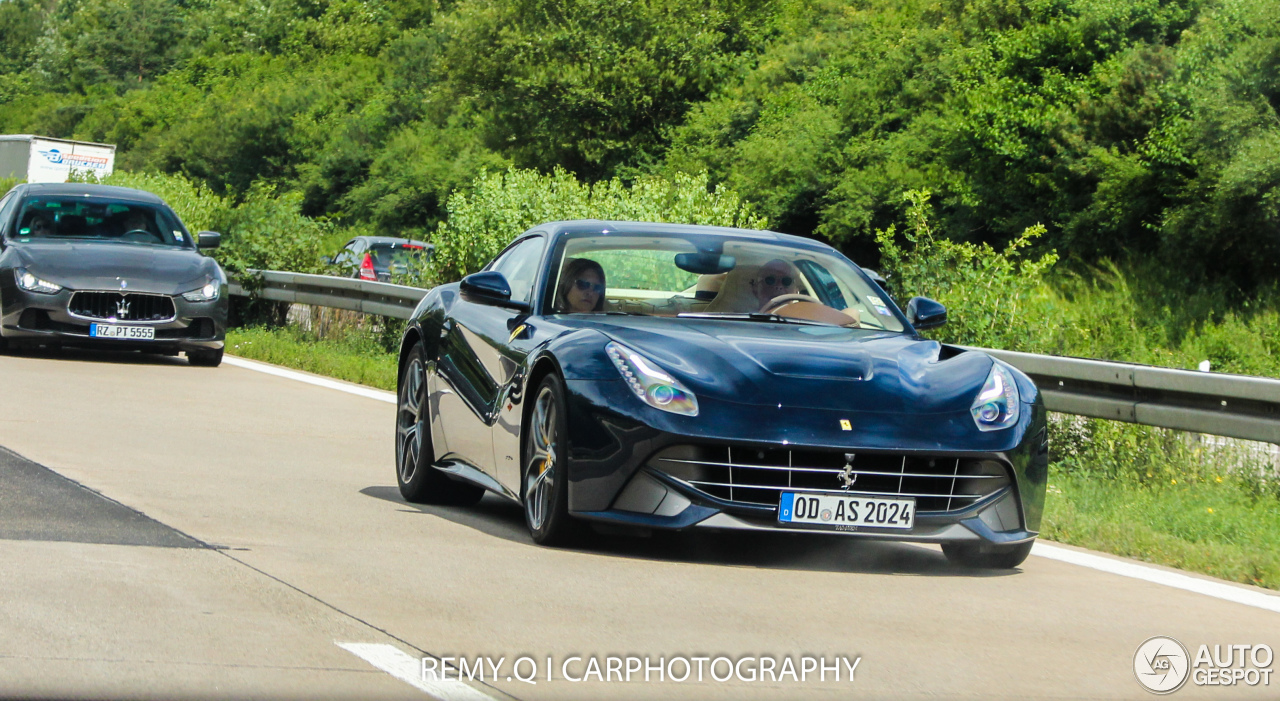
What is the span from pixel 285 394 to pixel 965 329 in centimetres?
520

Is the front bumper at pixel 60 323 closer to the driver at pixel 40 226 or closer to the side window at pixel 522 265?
the driver at pixel 40 226

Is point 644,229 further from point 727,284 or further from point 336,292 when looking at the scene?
point 336,292

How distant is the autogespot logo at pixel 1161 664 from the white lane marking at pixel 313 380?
28.9 feet

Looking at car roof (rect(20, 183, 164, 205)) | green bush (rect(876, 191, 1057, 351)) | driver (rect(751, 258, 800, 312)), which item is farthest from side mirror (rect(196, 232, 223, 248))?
driver (rect(751, 258, 800, 312))

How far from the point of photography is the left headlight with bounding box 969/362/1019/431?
6.59 m

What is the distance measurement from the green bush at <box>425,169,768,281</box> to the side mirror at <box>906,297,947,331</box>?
32.5ft

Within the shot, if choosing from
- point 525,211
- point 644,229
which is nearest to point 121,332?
point 525,211

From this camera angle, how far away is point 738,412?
20.7 feet

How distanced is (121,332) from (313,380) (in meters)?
1.75

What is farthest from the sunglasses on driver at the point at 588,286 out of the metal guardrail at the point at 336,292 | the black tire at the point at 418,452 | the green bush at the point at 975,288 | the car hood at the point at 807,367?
the metal guardrail at the point at 336,292

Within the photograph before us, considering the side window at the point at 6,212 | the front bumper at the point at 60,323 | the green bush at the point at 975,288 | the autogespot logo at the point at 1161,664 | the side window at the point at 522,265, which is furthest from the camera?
the side window at the point at 6,212

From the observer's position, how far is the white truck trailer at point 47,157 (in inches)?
1986

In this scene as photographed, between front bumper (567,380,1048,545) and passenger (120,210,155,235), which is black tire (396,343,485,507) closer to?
front bumper (567,380,1048,545)

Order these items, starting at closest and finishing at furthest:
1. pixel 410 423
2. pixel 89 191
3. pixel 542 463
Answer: pixel 542 463 < pixel 410 423 < pixel 89 191
